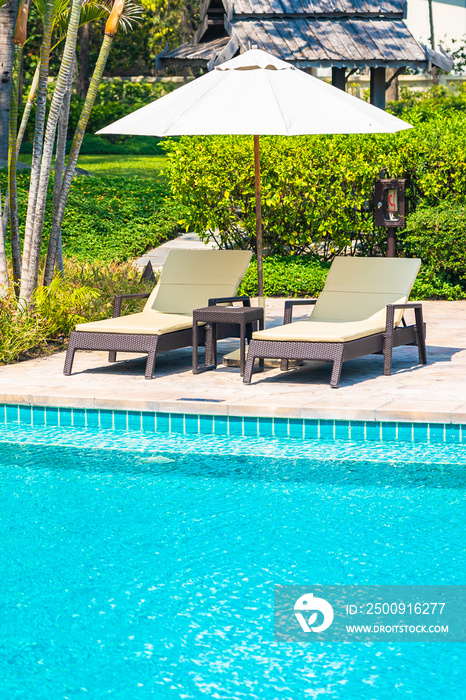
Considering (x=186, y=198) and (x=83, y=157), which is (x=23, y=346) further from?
(x=83, y=157)

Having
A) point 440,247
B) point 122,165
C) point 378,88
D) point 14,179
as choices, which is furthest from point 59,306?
point 122,165

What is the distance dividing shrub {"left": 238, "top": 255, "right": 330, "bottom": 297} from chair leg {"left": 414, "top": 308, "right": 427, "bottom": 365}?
468cm

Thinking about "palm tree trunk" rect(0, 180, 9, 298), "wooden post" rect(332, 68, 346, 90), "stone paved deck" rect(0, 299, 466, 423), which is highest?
"wooden post" rect(332, 68, 346, 90)

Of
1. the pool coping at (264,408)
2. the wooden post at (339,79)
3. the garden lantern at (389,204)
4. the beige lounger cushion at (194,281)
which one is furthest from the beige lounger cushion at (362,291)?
the wooden post at (339,79)

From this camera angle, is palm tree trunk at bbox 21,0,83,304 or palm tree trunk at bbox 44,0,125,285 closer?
palm tree trunk at bbox 21,0,83,304

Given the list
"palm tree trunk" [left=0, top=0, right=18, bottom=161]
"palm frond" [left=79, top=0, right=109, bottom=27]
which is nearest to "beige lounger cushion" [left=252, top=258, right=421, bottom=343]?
"palm frond" [left=79, top=0, right=109, bottom=27]

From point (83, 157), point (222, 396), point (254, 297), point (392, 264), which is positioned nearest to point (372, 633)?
point (222, 396)

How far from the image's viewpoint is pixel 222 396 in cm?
768

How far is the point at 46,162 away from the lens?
9.95 m

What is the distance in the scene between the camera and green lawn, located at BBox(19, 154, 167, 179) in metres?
25.9

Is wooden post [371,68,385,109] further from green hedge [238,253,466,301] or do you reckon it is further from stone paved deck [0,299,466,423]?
stone paved deck [0,299,466,423]

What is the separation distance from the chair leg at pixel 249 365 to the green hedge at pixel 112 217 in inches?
325

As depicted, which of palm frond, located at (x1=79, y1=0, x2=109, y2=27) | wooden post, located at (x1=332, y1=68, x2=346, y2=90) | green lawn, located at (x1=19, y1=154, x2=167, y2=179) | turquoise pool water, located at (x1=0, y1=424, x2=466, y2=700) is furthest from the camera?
green lawn, located at (x1=19, y1=154, x2=167, y2=179)

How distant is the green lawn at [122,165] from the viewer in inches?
1018
